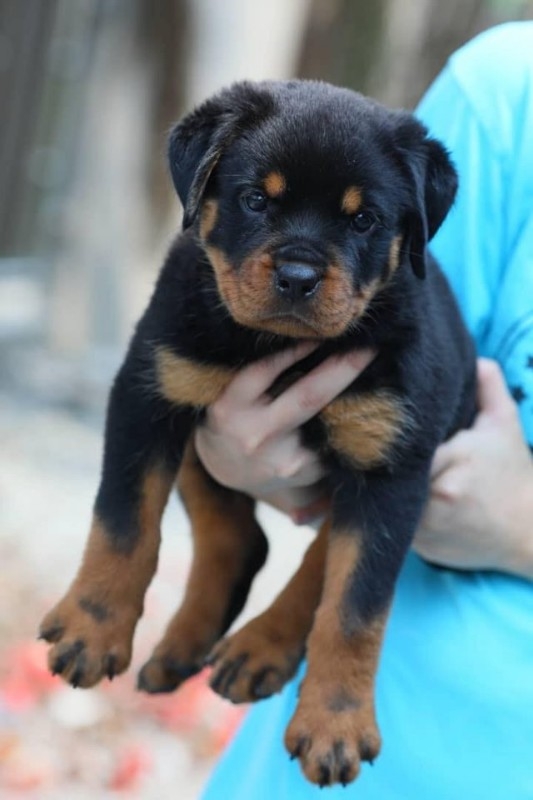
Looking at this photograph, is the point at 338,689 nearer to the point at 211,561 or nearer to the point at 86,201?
the point at 211,561

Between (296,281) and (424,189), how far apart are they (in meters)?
0.33

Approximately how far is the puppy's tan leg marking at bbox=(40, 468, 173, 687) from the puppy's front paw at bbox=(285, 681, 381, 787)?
0.34m

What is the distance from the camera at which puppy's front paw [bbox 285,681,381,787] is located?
1.98m

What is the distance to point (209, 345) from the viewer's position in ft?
7.05

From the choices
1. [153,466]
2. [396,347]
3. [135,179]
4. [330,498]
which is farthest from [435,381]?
[135,179]

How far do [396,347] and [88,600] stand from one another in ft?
2.30

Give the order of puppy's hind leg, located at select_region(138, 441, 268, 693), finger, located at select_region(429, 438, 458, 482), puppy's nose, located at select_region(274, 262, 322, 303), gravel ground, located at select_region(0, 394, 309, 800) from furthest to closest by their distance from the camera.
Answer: gravel ground, located at select_region(0, 394, 309, 800) < puppy's hind leg, located at select_region(138, 441, 268, 693) < finger, located at select_region(429, 438, 458, 482) < puppy's nose, located at select_region(274, 262, 322, 303)

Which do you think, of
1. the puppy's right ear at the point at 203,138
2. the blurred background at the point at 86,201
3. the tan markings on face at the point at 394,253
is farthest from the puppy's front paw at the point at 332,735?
the blurred background at the point at 86,201

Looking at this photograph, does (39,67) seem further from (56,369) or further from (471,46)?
(471,46)

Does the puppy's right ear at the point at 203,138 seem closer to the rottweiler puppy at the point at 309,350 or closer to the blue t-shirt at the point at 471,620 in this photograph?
the rottweiler puppy at the point at 309,350

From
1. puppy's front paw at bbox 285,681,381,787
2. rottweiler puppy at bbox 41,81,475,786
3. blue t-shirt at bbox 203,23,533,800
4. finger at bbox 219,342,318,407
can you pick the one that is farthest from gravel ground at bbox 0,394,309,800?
finger at bbox 219,342,318,407

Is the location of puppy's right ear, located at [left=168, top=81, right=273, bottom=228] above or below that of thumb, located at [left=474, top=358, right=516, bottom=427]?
above

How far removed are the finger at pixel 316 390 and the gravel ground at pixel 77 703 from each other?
6.83ft

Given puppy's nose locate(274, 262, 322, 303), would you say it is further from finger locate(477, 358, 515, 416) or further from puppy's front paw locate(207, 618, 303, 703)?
puppy's front paw locate(207, 618, 303, 703)
